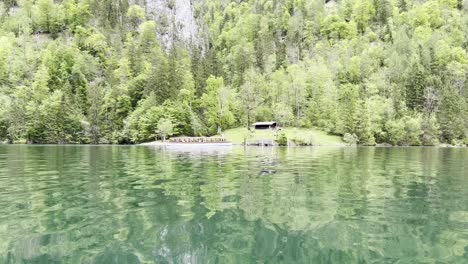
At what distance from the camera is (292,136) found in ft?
438

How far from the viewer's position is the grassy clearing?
133 m

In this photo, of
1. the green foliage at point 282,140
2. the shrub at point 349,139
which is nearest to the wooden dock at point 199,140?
the green foliage at point 282,140

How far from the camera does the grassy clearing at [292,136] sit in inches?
5221

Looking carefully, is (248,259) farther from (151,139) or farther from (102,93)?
(102,93)

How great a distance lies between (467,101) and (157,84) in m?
116

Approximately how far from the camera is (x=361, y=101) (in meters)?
148

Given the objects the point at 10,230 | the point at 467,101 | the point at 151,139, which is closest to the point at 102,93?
the point at 151,139

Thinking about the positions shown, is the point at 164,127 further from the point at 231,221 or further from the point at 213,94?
the point at 231,221

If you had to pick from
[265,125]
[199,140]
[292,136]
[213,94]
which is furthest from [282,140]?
[213,94]

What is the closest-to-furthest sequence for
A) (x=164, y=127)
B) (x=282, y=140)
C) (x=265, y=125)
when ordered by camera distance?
(x=282, y=140), (x=164, y=127), (x=265, y=125)

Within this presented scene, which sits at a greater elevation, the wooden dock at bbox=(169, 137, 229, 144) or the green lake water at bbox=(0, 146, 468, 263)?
the wooden dock at bbox=(169, 137, 229, 144)

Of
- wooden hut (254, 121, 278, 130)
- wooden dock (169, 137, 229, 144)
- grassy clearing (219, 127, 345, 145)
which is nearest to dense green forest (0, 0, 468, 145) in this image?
grassy clearing (219, 127, 345, 145)

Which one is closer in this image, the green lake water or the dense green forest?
the green lake water

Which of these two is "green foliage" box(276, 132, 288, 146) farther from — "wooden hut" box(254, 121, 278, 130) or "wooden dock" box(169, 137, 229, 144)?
"wooden hut" box(254, 121, 278, 130)
